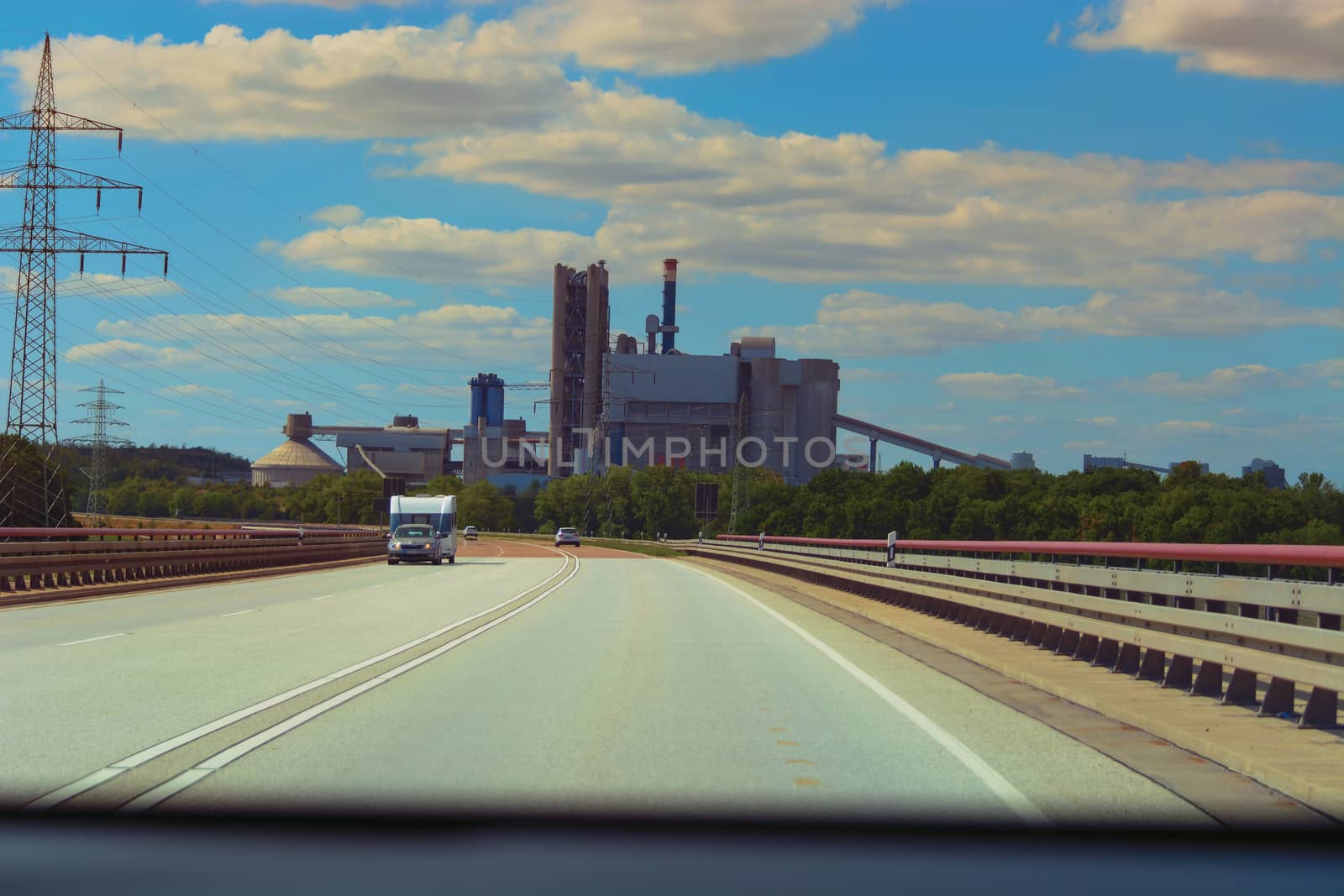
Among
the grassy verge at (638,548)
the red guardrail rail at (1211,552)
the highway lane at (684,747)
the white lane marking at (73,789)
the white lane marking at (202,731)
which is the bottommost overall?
the white lane marking at (73,789)

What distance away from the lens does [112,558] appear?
33.5m

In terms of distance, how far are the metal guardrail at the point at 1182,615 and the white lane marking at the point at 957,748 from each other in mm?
1991

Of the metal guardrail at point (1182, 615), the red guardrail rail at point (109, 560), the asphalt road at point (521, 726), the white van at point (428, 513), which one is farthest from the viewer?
the white van at point (428, 513)

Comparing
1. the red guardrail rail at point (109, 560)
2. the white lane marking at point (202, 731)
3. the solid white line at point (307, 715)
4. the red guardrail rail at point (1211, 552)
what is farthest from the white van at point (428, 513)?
the red guardrail rail at point (1211, 552)

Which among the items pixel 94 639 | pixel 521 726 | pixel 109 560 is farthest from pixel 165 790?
pixel 109 560

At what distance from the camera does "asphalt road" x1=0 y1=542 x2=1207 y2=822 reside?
8375 millimetres

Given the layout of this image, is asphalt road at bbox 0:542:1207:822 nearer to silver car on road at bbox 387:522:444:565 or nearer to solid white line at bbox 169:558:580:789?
solid white line at bbox 169:558:580:789

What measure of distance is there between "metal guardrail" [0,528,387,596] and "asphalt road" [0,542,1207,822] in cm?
846

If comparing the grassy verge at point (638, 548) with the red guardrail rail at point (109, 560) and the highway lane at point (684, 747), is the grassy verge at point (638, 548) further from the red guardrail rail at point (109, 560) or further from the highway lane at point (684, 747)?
the highway lane at point (684, 747)

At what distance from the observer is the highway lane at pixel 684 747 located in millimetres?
8281

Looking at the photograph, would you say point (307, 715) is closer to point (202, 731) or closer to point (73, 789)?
point (202, 731)

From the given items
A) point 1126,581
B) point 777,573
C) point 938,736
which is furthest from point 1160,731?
point 777,573

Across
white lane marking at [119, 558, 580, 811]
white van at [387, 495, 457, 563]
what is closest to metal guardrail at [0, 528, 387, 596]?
white van at [387, 495, 457, 563]

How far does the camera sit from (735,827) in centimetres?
755
